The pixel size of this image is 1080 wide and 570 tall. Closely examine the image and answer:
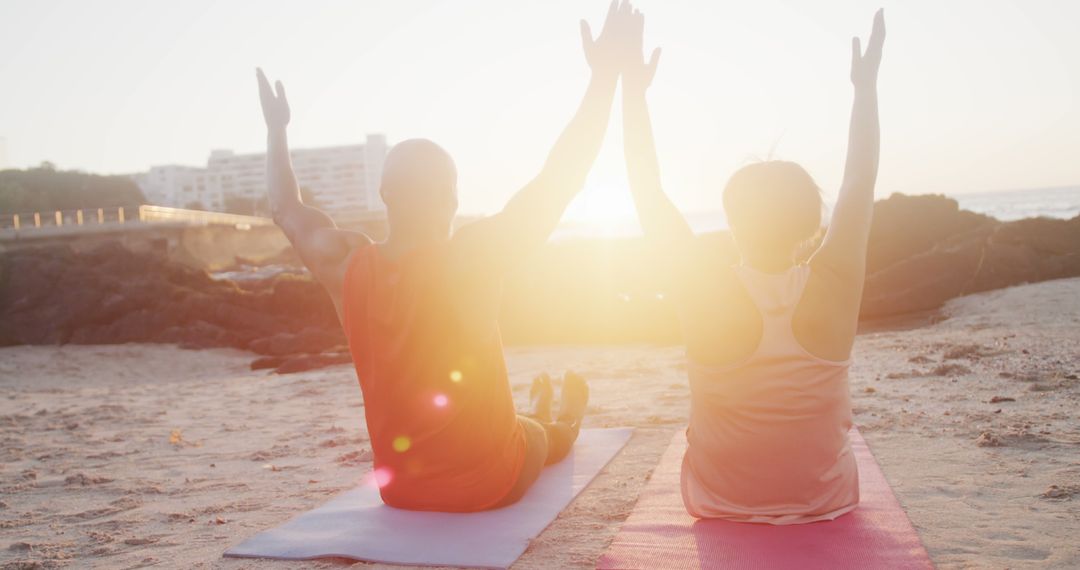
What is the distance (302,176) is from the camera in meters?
164

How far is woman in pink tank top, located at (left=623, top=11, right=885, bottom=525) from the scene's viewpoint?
2.72m

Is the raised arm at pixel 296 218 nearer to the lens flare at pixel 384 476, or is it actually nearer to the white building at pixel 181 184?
the lens flare at pixel 384 476

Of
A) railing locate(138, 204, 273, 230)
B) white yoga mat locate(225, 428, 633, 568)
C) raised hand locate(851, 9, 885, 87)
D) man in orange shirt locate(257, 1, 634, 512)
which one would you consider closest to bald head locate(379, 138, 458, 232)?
man in orange shirt locate(257, 1, 634, 512)

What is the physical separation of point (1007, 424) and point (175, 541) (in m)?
4.32

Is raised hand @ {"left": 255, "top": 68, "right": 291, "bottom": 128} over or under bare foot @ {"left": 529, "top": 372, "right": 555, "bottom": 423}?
over

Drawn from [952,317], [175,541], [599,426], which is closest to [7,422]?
[175,541]

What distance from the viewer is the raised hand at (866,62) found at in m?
2.89

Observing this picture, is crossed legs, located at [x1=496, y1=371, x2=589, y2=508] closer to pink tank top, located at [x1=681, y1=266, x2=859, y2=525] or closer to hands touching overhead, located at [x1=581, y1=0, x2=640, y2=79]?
pink tank top, located at [x1=681, y1=266, x2=859, y2=525]

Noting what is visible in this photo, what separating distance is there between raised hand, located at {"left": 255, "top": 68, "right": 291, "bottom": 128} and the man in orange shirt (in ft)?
0.64

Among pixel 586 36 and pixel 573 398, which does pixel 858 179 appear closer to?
pixel 586 36

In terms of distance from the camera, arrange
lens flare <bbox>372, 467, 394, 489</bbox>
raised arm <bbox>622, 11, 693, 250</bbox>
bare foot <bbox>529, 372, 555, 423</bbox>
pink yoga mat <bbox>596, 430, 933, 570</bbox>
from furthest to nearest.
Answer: bare foot <bbox>529, 372, 555, 423</bbox> → lens flare <bbox>372, 467, 394, 489</bbox> → raised arm <bbox>622, 11, 693, 250</bbox> → pink yoga mat <bbox>596, 430, 933, 570</bbox>

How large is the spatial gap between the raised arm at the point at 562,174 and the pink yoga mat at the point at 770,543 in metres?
1.15

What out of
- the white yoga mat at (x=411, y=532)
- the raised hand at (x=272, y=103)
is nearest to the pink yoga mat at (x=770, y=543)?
the white yoga mat at (x=411, y=532)

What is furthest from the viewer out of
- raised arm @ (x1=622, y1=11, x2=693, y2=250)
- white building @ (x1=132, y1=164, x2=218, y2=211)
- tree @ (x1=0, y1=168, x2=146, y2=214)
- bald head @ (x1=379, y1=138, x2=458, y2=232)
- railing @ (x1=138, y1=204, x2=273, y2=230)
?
white building @ (x1=132, y1=164, x2=218, y2=211)
